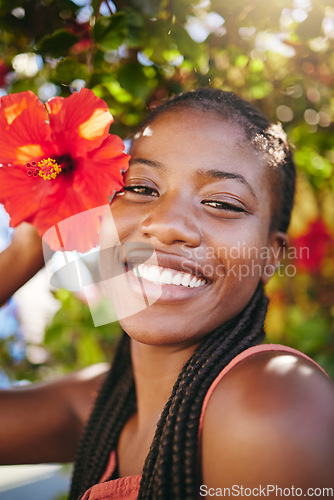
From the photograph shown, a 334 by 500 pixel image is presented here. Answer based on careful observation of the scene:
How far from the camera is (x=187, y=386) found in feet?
3.83

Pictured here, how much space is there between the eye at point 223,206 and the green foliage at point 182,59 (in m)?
0.50

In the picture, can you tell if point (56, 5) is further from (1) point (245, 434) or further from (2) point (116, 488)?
(2) point (116, 488)

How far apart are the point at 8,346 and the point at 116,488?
2003mm

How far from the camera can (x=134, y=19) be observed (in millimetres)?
1367

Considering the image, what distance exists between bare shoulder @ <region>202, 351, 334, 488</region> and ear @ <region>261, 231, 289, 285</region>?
502 mm

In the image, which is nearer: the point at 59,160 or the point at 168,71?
the point at 59,160

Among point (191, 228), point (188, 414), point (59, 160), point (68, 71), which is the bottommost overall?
point (188, 414)

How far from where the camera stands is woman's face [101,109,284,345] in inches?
48.9

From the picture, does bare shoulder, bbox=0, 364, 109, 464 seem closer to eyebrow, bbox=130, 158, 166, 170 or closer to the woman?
the woman

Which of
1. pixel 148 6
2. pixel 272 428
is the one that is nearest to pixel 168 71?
pixel 148 6

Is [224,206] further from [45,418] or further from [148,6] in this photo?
[45,418]

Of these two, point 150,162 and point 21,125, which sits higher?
point 21,125

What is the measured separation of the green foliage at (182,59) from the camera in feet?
4.65

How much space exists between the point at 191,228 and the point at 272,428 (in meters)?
0.58
